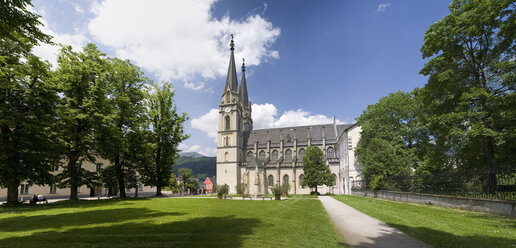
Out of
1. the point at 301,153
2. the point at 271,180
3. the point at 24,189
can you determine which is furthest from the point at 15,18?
the point at 301,153

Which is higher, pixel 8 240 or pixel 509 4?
pixel 509 4

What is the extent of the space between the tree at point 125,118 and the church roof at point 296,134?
1540 inches

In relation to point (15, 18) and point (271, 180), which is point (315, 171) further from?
point (15, 18)

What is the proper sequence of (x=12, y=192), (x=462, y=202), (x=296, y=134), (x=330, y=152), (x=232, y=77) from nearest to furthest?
(x=462, y=202)
(x=12, y=192)
(x=330, y=152)
(x=232, y=77)
(x=296, y=134)

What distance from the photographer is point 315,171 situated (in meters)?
41.3

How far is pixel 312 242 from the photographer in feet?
20.2

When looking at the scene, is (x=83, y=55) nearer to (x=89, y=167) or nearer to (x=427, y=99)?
(x=89, y=167)

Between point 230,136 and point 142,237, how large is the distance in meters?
51.6

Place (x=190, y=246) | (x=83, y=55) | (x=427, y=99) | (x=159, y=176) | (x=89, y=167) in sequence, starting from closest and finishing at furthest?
(x=190, y=246)
(x=427, y=99)
(x=83, y=55)
(x=159, y=176)
(x=89, y=167)

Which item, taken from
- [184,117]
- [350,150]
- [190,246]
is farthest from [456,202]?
[184,117]

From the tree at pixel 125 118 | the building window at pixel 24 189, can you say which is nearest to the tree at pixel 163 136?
the tree at pixel 125 118

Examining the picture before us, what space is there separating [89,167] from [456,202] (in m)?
48.3

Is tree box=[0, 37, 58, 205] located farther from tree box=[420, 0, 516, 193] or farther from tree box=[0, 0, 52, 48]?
tree box=[420, 0, 516, 193]

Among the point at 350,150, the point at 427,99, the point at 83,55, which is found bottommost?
the point at 350,150
